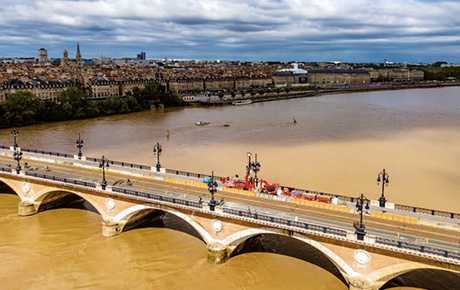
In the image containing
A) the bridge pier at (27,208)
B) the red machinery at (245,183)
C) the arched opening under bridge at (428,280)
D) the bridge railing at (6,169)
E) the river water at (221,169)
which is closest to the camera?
the arched opening under bridge at (428,280)

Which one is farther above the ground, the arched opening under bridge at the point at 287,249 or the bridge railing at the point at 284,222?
→ the bridge railing at the point at 284,222

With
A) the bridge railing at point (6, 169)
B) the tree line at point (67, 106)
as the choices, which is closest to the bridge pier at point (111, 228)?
the bridge railing at point (6, 169)

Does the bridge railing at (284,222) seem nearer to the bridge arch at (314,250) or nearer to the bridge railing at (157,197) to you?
the bridge arch at (314,250)

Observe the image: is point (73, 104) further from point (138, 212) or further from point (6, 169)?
point (138, 212)

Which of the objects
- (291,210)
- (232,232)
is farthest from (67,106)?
(291,210)

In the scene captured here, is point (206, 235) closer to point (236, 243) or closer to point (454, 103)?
point (236, 243)

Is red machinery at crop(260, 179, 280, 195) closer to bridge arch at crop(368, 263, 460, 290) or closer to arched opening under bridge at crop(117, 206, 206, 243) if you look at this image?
arched opening under bridge at crop(117, 206, 206, 243)

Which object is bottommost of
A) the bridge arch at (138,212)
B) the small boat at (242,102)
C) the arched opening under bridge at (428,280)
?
the arched opening under bridge at (428,280)

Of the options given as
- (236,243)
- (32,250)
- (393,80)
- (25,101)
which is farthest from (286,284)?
(393,80)
